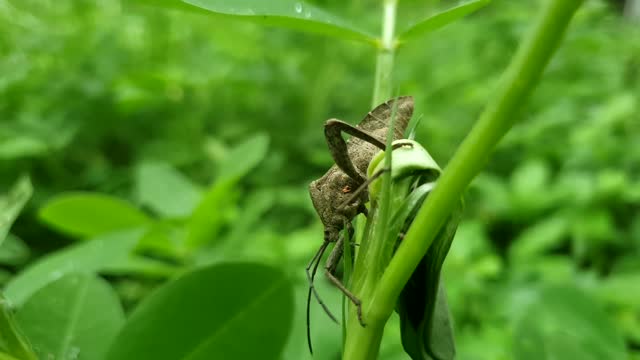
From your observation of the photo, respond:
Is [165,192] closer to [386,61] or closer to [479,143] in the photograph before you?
[386,61]

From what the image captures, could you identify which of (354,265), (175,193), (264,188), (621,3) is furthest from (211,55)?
(621,3)

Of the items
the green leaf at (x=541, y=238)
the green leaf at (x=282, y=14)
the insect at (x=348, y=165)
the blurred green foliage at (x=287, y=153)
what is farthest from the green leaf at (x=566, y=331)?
the green leaf at (x=541, y=238)

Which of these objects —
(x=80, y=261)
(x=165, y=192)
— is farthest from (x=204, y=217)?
(x=80, y=261)

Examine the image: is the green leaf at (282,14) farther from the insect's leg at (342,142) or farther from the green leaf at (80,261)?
the green leaf at (80,261)

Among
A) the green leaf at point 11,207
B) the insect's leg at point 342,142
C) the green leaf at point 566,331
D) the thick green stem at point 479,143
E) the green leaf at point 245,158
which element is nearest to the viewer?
the thick green stem at point 479,143

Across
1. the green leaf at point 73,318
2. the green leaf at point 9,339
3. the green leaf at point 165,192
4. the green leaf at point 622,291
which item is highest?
the green leaf at point 9,339

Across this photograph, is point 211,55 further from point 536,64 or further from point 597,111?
point 536,64

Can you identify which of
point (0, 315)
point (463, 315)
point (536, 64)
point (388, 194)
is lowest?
point (463, 315)
